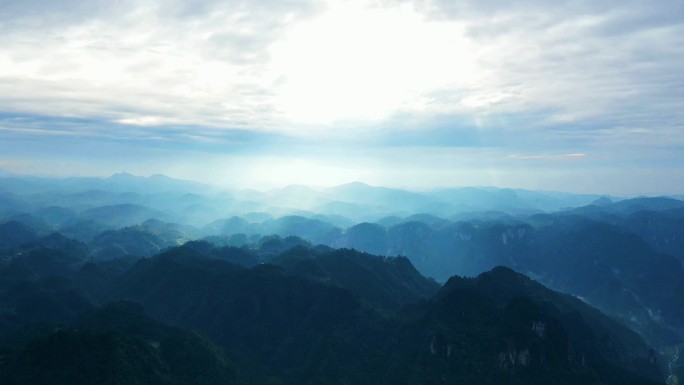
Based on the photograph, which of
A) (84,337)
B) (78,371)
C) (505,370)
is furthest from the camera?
(505,370)

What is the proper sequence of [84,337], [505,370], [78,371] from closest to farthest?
[78,371], [84,337], [505,370]

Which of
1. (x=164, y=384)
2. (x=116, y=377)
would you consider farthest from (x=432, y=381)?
(x=116, y=377)

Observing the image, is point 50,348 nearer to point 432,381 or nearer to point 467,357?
point 432,381

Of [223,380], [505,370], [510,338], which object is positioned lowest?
[223,380]

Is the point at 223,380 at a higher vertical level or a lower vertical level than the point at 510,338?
lower

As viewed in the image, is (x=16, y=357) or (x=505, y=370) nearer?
(x=16, y=357)

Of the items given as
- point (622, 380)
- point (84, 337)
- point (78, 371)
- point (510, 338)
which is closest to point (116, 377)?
point (78, 371)

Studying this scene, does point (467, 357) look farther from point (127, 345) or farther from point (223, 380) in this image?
point (127, 345)

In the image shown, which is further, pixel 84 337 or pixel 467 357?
pixel 467 357

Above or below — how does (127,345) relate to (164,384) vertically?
above
